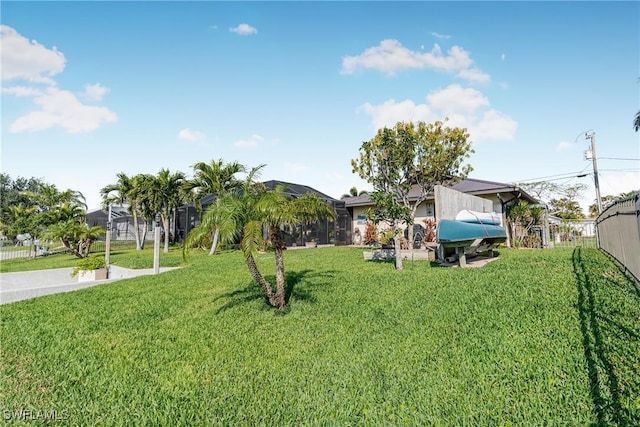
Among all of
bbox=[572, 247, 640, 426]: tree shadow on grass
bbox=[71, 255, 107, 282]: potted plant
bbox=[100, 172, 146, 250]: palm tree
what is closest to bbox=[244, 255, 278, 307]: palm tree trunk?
bbox=[572, 247, 640, 426]: tree shadow on grass

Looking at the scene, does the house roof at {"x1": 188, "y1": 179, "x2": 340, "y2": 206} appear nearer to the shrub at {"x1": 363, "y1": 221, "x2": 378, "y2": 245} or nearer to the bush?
the shrub at {"x1": 363, "y1": 221, "x2": 378, "y2": 245}

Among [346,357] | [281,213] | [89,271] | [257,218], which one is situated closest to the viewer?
[346,357]

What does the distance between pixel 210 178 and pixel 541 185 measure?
3632 cm

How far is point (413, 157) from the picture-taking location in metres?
14.7

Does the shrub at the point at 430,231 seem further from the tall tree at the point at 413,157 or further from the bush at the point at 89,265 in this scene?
the bush at the point at 89,265

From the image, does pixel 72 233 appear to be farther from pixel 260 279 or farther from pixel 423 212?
pixel 423 212

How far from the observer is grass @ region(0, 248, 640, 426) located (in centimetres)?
273

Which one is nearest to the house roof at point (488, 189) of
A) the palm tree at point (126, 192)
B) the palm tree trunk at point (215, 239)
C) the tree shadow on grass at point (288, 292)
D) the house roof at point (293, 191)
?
the house roof at point (293, 191)

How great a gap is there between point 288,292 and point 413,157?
34.1 ft

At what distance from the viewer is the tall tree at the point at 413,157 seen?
46.5ft

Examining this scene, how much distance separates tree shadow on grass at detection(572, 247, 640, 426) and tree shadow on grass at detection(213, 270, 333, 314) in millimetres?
4167

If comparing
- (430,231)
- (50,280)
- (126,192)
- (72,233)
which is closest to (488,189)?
(430,231)

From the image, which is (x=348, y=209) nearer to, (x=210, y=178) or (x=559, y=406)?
(x=210, y=178)

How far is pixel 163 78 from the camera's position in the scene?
34.8ft
